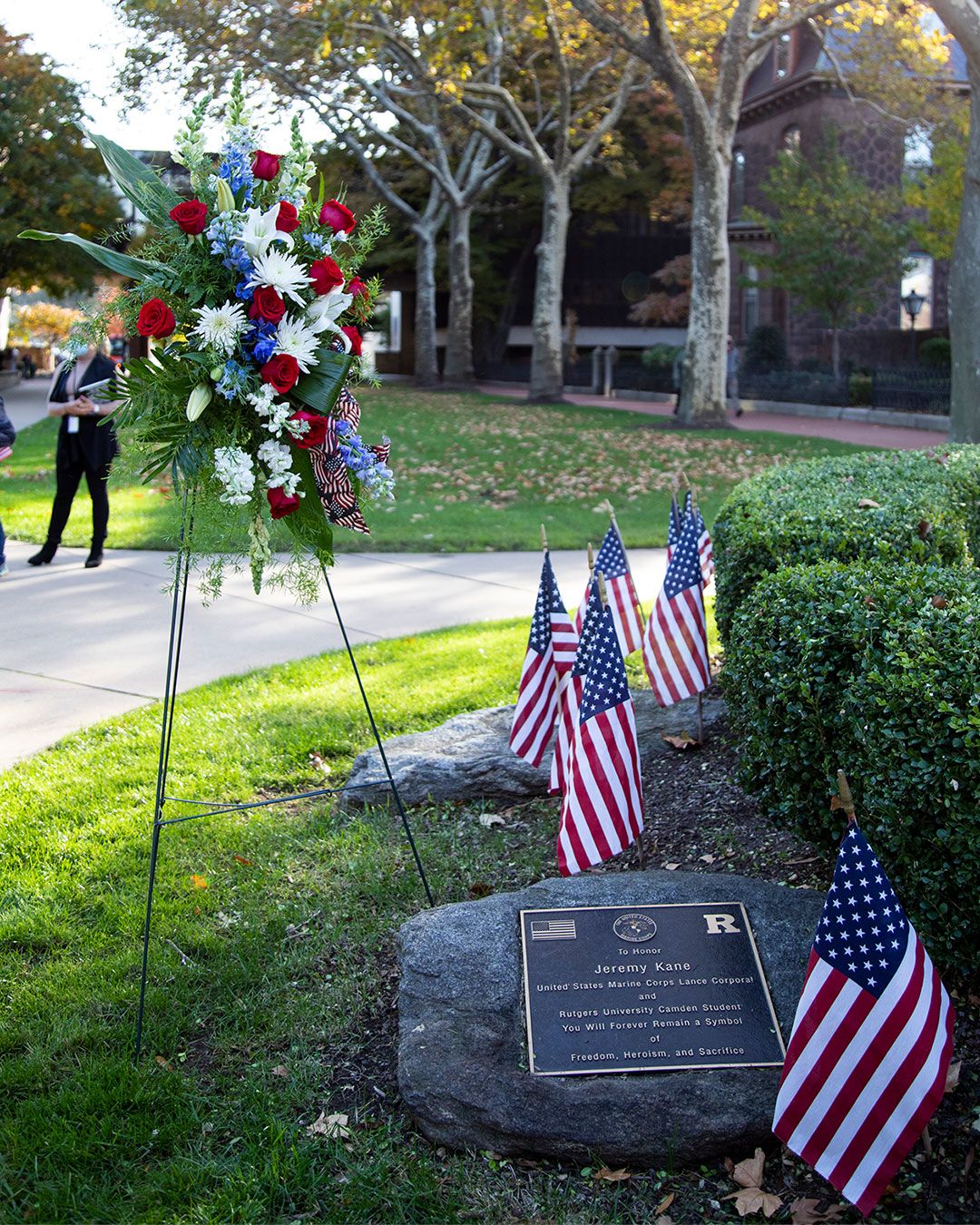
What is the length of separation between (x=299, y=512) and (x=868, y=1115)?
97.5 inches

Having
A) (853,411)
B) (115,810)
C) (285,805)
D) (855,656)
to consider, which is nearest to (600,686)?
(855,656)

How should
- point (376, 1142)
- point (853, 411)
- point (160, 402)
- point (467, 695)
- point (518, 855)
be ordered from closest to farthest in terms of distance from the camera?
1. point (376, 1142)
2. point (160, 402)
3. point (518, 855)
4. point (467, 695)
5. point (853, 411)

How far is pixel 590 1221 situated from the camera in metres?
3.01

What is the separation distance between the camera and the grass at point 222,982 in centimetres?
311

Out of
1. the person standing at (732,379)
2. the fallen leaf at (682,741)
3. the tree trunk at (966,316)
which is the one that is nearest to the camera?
the fallen leaf at (682,741)

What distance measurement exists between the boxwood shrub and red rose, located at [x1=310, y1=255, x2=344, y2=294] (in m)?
1.90

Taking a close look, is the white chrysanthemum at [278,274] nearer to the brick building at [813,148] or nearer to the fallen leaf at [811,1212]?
the fallen leaf at [811,1212]

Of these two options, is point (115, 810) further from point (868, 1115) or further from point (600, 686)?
point (868, 1115)

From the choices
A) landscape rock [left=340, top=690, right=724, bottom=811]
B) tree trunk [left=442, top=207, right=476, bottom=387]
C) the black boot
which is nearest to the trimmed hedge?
landscape rock [left=340, top=690, right=724, bottom=811]

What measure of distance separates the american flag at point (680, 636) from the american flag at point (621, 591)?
1.81ft

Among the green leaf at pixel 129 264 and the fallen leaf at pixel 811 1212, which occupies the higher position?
the green leaf at pixel 129 264

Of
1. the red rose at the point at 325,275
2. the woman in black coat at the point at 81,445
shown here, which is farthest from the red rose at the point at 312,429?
the woman in black coat at the point at 81,445

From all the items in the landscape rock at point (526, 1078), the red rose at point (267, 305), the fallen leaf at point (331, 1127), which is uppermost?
the red rose at point (267, 305)

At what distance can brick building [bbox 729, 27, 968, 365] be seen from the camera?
1388 inches
